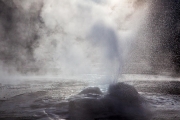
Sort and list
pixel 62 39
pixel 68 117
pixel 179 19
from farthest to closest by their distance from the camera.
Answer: pixel 179 19 < pixel 62 39 < pixel 68 117

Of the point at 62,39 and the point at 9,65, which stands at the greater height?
the point at 62,39

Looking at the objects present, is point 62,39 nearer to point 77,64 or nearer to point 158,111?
point 77,64

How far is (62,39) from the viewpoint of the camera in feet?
68.4

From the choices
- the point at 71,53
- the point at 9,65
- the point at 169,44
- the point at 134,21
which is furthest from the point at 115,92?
the point at 169,44

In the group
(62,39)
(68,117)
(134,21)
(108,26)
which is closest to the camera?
(68,117)

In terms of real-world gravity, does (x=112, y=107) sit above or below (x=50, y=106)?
below

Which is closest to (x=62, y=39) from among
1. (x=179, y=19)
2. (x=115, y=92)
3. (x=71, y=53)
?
(x=71, y=53)

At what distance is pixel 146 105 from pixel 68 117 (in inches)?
121

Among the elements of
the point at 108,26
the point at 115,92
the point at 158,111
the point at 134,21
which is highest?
the point at 134,21

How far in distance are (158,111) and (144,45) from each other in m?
37.6

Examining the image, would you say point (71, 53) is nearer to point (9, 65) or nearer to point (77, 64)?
point (77, 64)

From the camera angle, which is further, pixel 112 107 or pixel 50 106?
pixel 50 106

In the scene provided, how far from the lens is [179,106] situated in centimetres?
798

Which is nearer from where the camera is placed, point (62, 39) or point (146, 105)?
point (146, 105)
